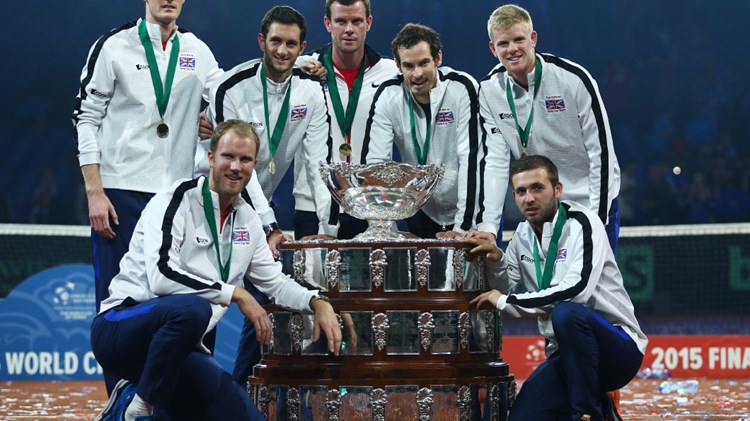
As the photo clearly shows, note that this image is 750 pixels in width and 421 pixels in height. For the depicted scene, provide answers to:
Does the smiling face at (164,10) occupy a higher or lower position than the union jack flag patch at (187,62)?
higher

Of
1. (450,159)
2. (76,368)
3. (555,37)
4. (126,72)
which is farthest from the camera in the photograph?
(555,37)

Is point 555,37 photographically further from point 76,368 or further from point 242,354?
point 242,354

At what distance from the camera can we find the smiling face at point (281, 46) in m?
4.91

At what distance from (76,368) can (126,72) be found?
5.27 metres

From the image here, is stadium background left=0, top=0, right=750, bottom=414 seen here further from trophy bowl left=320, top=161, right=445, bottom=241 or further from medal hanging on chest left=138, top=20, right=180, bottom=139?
trophy bowl left=320, top=161, right=445, bottom=241

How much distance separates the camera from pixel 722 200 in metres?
12.4

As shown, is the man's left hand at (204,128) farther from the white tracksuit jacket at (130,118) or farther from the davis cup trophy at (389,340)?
the davis cup trophy at (389,340)

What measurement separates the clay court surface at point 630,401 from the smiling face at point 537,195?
87.3 inches

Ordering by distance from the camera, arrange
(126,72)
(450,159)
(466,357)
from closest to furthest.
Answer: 1. (466,357)
2. (126,72)
3. (450,159)

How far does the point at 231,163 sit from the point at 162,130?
90 centimetres

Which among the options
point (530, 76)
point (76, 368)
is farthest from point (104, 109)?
point (76, 368)

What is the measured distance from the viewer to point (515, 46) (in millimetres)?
4898

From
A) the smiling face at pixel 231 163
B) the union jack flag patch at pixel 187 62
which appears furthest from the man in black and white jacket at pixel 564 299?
the union jack flag patch at pixel 187 62

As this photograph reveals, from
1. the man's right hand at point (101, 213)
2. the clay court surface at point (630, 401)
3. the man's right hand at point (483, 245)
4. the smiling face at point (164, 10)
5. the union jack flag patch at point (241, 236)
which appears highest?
the smiling face at point (164, 10)
